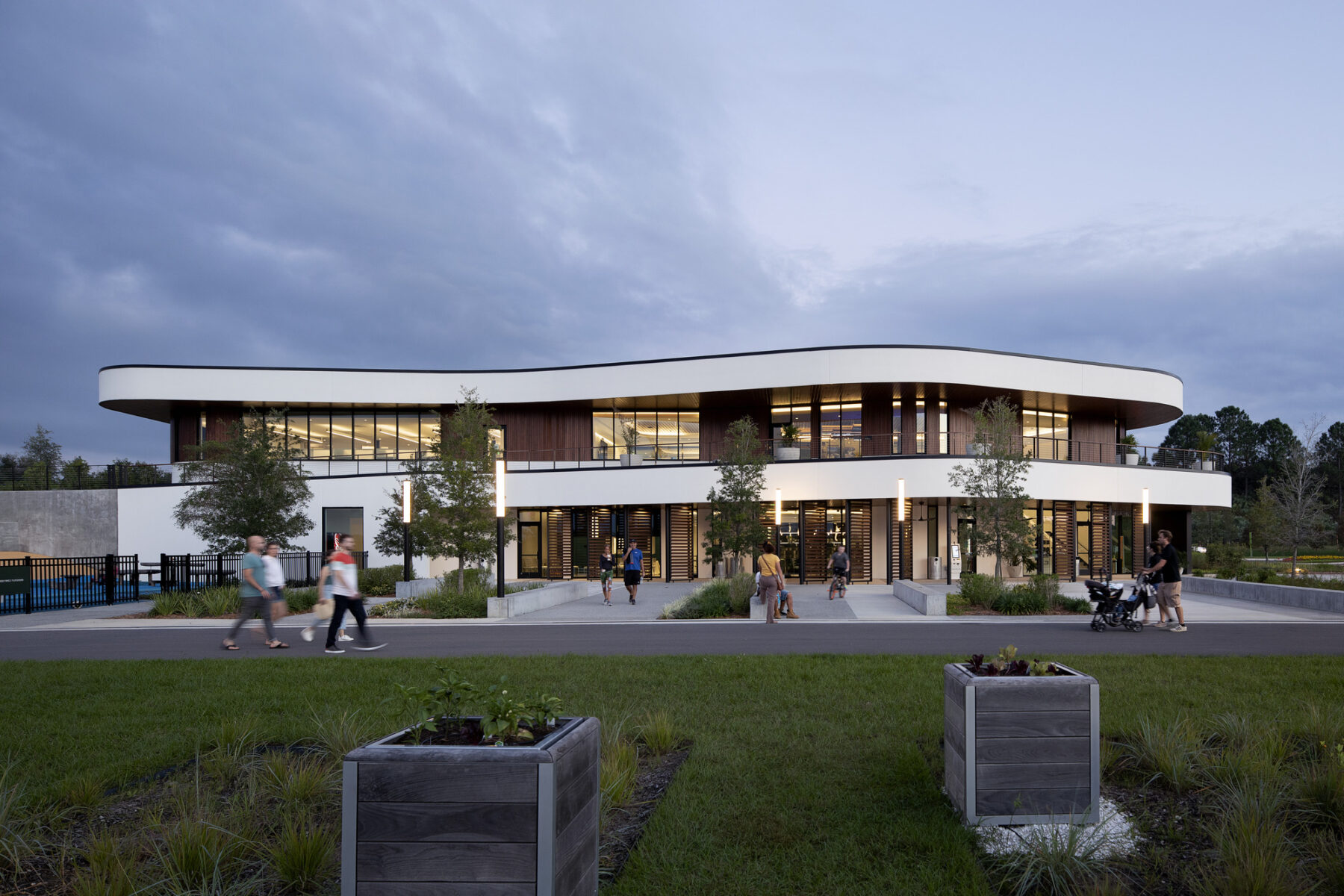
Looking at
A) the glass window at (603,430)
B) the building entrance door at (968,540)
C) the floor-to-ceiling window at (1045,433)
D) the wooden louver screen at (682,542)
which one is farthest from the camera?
the glass window at (603,430)

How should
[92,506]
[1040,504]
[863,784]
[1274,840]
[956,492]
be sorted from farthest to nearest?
[92,506], [1040,504], [956,492], [863,784], [1274,840]

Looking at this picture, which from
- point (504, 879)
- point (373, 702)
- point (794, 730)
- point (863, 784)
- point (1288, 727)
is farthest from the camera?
point (373, 702)

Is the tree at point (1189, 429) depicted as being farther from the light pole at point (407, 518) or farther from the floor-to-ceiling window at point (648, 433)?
the light pole at point (407, 518)

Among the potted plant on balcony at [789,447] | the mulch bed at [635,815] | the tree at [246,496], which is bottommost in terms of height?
the mulch bed at [635,815]

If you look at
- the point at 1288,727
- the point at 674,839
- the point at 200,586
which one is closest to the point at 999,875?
the point at 674,839

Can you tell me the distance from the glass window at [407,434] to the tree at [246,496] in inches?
505

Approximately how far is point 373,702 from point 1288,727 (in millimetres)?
8298

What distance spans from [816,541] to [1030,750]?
2903 centimetres

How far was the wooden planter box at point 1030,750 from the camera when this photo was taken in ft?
16.1

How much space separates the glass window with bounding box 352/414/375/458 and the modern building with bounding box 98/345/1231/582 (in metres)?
0.08

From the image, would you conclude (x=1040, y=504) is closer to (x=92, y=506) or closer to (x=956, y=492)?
(x=956, y=492)

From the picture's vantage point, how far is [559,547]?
1384 inches

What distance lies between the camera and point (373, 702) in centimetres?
826

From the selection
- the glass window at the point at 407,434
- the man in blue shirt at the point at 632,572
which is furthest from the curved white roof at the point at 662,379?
the man in blue shirt at the point at 632,572
